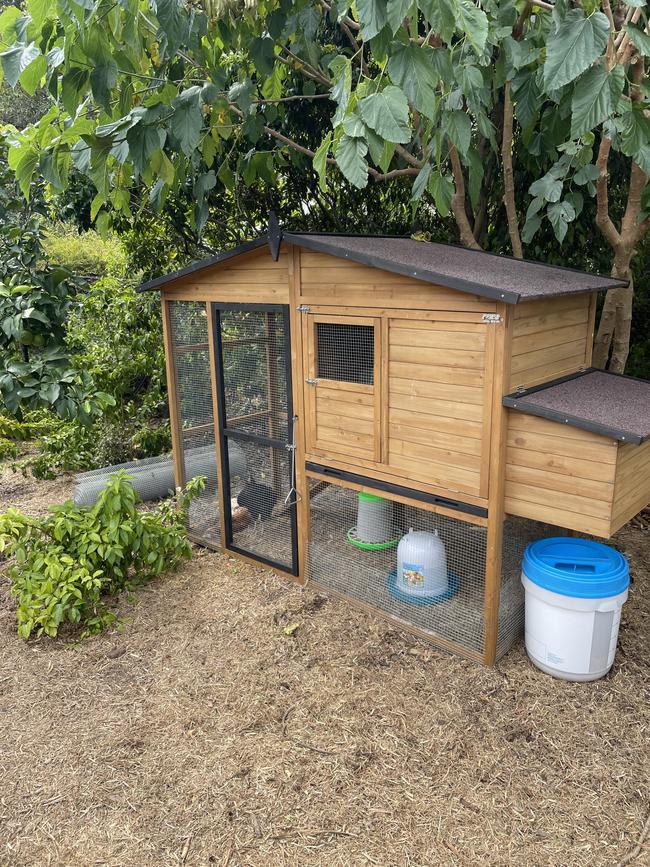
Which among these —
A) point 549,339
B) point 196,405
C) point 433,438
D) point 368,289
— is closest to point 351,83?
point 368,289

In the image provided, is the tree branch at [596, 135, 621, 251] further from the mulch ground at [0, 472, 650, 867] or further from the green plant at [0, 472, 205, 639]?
the green plant at [0, 472, 205, 639]

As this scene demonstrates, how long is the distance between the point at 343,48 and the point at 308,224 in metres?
1.98

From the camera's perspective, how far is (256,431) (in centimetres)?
439

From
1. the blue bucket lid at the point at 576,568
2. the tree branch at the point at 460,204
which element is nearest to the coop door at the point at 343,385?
the blue bucket lid at the point at 576,568

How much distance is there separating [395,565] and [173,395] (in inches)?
81.8

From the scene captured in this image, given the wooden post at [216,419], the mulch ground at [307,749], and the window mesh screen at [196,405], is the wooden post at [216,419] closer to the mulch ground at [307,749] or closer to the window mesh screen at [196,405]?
the window mesh screen at [196,405]

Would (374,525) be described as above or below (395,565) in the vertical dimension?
above

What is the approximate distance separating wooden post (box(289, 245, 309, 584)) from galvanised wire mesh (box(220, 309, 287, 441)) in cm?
15

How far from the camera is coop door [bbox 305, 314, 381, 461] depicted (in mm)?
3611

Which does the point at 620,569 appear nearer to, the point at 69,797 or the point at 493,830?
the point at 493,830

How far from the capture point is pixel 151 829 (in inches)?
101

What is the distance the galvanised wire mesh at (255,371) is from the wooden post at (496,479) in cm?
143

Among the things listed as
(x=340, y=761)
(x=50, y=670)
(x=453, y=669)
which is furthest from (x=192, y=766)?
(x=453, y=669)

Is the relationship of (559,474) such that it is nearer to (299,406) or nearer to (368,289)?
(368,289)
